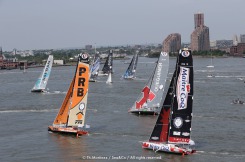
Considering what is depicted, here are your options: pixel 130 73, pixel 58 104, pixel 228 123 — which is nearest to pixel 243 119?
pixel 228 123

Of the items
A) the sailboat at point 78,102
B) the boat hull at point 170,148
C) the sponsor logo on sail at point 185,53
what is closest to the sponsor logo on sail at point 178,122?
the boat hull at point 170,148

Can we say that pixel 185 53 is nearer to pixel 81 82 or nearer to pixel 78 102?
pixel 81 82

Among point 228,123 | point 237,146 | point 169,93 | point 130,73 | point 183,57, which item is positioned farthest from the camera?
point 130,73

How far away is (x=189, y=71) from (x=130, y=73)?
5400cm

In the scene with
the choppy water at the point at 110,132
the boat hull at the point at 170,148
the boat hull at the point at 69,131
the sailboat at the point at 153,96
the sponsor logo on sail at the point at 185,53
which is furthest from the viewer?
the sailboat at the point at 153,96

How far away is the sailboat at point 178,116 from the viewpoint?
23.7m

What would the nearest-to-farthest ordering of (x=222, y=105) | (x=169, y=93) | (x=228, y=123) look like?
(x=169, y=93)
(x=228, y=123)
(x=222, y=105)

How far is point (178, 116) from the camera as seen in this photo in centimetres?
2417

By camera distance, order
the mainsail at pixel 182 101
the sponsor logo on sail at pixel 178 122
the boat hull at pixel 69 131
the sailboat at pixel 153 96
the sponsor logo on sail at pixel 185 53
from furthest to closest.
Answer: the sailboat at pixel 153 96 < the boat hull at pixel 69 131 < the sponsor logo on sail at pixel 178 122 < the mainsail at pixel 182 101 < the sponsor logo on sail at pixel 185 53

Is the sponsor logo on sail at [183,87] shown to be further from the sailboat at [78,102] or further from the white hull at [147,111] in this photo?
the white hull at [147,111]

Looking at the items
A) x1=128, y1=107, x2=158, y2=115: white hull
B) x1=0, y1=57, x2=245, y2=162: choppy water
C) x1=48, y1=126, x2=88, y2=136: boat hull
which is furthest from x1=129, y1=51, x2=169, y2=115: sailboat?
x1=48, y1=126, x2=88, y2=136: boat hull

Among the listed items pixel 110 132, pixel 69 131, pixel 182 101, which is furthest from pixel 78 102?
pixel 182 101

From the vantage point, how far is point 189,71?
77.6 ft

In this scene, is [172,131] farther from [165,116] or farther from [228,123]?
[228,123]
